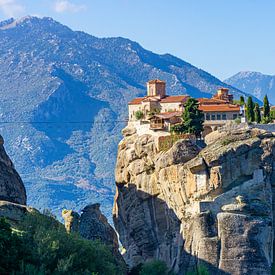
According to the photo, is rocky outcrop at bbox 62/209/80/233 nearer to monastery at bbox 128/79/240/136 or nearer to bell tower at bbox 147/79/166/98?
monastery at bbox 128/79/240/136

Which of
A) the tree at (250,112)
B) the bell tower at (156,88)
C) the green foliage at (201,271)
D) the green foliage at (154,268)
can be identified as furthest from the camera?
the bell tower at (156,88)

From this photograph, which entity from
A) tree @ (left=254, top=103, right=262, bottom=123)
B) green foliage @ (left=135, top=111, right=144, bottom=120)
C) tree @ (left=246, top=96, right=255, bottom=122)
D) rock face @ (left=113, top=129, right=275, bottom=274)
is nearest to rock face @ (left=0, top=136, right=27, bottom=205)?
rock face @ (left=113, top=129, right=275, bottom=274)

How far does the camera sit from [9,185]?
72.7m

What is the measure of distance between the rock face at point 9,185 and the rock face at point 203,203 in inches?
499

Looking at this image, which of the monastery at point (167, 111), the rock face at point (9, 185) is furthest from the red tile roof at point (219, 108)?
the rock face at point (9, 185)

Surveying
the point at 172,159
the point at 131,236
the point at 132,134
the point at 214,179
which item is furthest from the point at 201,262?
the point at 132,134

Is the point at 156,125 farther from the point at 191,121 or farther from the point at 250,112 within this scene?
the point at 250,112

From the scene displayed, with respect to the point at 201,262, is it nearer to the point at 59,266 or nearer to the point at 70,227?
the point at 70,227

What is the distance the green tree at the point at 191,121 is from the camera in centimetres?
8800

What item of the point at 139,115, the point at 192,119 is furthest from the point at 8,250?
the point at 139,115

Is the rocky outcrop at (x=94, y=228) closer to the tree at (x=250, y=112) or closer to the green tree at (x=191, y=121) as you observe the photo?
the green tree at (x=191, y=121)

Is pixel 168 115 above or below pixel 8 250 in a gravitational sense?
above

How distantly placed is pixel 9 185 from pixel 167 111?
93.0 feet

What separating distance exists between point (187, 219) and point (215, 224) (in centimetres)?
495
